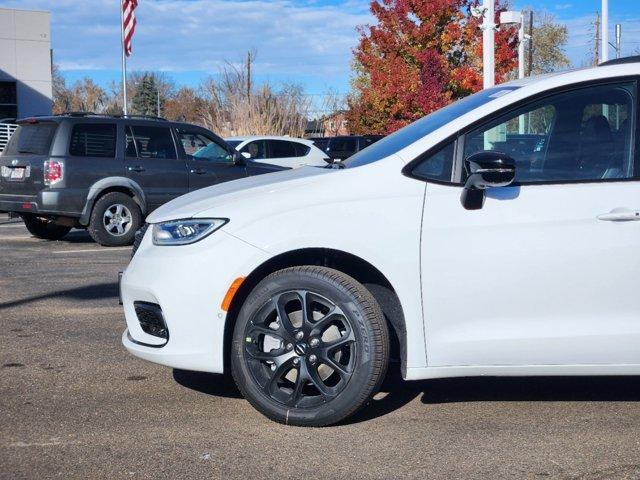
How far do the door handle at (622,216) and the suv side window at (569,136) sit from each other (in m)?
0.22

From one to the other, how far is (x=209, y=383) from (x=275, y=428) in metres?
0.95

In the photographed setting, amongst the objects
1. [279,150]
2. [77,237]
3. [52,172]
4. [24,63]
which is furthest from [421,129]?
[24,63]

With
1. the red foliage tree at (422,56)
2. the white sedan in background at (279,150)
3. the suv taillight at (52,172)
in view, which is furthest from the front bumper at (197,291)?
the red foliage tree at (422,56)

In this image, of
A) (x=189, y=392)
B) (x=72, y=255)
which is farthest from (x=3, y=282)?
(x=189, y=392)

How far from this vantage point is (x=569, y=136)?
4883mm

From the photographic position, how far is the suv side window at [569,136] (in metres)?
4.76

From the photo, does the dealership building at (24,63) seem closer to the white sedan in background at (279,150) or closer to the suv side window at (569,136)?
the white sedan in background at (279,150)

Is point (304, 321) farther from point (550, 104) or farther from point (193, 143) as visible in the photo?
point (193, 143)

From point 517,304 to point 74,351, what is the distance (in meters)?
3.21

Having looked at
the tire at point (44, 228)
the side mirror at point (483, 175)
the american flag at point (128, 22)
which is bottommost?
the tire at point (44, 228)

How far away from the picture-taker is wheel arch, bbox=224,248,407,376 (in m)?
4.70

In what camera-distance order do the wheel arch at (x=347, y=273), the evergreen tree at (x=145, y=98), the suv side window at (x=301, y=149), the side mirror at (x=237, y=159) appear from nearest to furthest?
the wheel arch at (x=347, y=273)
the side mirror at (x=237, y=159)
the suv side window at (x=301, y=149)
the evergreen tree at (x=145, y=98)

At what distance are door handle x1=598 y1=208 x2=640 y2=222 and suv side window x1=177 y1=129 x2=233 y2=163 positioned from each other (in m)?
9.87

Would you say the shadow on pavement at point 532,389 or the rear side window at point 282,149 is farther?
the rear side window at point 282,149
